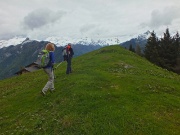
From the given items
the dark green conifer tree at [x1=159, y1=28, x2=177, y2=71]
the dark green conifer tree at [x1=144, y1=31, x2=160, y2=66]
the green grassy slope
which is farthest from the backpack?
the dark green conifer tree at [x1=159, y1=28, x2=177, y2=71]

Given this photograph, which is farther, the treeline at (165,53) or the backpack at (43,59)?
the treeline at (165,53)

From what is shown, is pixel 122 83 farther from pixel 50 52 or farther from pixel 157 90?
pixel 50 52

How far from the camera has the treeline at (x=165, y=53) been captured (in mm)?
81806

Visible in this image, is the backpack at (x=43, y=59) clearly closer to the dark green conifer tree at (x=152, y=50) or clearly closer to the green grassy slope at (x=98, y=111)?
the green grassy slope at (x=98, y=111)

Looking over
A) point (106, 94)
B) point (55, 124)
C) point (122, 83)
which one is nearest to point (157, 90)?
point (122, 83)

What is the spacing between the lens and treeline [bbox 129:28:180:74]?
81806mm

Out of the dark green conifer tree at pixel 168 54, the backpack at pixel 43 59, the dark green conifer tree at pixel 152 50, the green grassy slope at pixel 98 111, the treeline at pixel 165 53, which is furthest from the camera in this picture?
the dark green conifer tree at pixel 168 54

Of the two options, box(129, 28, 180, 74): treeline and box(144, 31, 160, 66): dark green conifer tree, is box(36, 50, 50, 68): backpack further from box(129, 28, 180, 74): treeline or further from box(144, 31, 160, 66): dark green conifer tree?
box(144, 31, 160, 66): dark green conifer tree

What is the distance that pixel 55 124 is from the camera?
16766mm

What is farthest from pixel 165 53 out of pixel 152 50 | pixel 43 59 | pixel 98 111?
pixel 98 111

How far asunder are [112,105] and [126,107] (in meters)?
1.01

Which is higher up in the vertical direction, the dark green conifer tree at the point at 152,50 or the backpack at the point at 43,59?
the backpack at the point at 43,59

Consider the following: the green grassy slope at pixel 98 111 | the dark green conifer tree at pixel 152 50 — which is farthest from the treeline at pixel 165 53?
the green grassy slope at pixel 98 111

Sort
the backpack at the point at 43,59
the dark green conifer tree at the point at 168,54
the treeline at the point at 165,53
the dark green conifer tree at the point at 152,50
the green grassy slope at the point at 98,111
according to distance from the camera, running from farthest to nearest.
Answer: the dark green conifer tree at the point at 168,54
the dark green conifer tree at the point at 152,50
the treeline at the point at 165,53
the backpack at the point at 43,59
the green grassy slope at the point at 98,111
